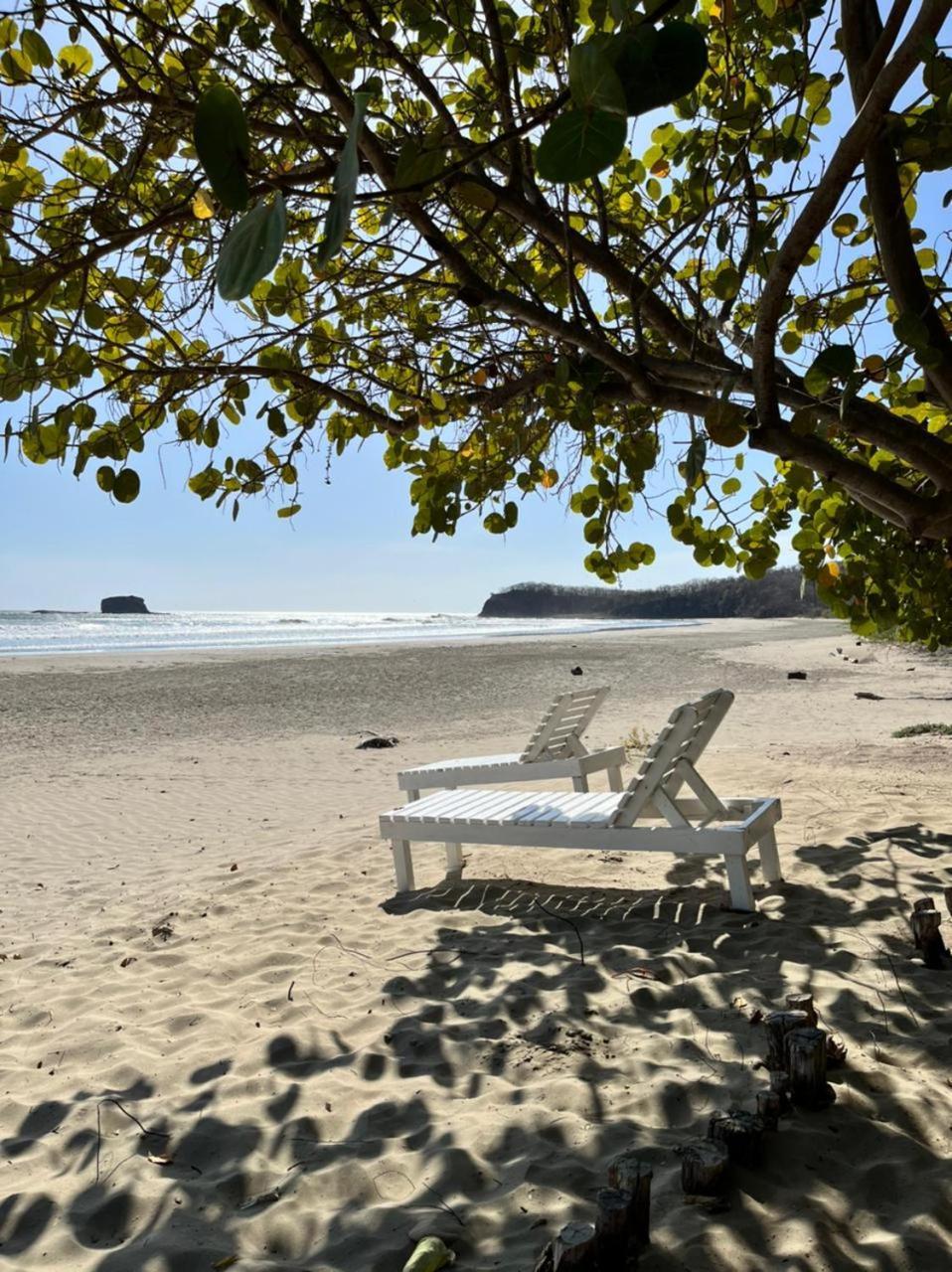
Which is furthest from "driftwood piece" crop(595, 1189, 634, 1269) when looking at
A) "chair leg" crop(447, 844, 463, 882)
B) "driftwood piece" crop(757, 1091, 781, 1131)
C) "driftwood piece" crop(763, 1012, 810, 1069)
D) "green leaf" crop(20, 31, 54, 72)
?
"chair leg" crop(447, 844, 463, 882)

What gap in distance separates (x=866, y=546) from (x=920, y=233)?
4.25 ft

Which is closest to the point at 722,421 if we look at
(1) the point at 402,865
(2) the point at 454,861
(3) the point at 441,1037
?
(3) the point at 441,1037

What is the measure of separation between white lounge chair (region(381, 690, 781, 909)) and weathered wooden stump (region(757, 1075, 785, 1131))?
1948mm

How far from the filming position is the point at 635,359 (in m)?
2.98

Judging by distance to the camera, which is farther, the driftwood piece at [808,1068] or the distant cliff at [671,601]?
the distant cliff at [671,601]

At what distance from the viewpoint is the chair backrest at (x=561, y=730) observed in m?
6.82

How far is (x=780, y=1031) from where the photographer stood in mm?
2740

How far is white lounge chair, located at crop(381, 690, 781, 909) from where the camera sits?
Answer: 14.9 feet

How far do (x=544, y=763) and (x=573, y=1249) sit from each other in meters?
4.74

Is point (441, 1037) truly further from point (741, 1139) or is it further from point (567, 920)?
point (567, 920)

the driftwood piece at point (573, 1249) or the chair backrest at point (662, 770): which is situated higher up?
the chair backrest at point (662, 770)

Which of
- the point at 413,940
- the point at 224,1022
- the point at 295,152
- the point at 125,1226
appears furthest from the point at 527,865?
the point at 295,152

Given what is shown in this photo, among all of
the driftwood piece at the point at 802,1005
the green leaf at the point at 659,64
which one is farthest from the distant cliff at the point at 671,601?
the green leaf at the point at 659,64

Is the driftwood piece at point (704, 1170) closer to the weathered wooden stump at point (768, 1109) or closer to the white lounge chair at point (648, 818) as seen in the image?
the weathered wooden stump at point (768, 1109)
